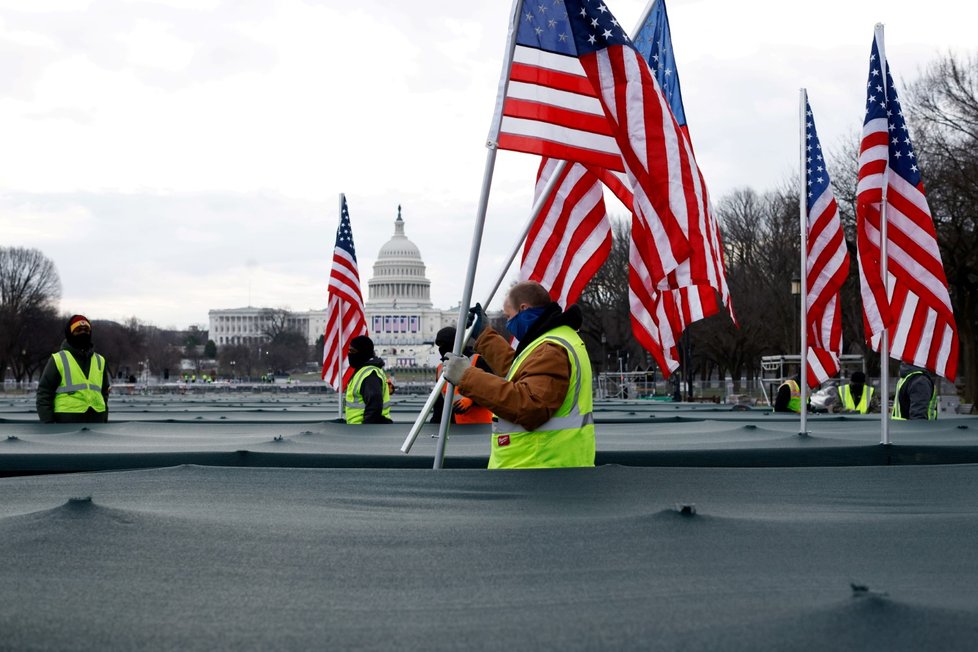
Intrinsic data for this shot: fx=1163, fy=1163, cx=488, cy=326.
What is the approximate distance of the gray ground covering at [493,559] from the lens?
2525 millimetres

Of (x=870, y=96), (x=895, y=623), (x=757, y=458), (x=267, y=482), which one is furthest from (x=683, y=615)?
(x=870, y=96)

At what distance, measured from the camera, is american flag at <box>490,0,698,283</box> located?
6.27 meters

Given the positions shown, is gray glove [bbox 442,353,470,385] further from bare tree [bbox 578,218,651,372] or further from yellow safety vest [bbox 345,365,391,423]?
bare tree [bbox 578,218,651,372]

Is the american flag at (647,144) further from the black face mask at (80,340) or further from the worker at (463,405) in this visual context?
the black face mask at (80,340)

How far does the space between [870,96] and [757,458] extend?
3.36m

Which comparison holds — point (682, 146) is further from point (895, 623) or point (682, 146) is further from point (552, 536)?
point (895, 623)

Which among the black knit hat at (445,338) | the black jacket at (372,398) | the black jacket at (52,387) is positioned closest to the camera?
the black knit hat at (445,338)

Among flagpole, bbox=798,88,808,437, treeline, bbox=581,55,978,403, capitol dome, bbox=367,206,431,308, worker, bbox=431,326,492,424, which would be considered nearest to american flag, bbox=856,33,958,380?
flagpole, bbox=798,88,808,437

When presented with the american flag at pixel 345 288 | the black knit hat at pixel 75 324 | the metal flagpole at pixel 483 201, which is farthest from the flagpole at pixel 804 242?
the american flag at pixel 345 288

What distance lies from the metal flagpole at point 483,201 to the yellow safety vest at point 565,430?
0.61 meters

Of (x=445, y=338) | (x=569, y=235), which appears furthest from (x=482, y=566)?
(x=445, y=338)

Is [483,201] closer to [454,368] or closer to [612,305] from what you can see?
[454,368]

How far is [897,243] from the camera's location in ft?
28.7

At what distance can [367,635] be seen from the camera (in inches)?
98.3
